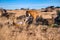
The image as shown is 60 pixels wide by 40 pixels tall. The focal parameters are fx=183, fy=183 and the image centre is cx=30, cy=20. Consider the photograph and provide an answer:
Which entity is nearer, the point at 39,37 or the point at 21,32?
the point at 39,37

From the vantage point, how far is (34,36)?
858 centimetres

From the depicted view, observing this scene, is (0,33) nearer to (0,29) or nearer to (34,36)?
(0,29)

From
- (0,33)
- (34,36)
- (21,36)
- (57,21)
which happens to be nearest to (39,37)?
(34,36)

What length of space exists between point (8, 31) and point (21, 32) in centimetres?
72

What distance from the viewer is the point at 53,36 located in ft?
27.5

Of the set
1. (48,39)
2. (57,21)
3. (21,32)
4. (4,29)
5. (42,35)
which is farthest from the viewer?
(57,21)

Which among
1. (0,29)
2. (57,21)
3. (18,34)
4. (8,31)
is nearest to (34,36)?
(18,34)

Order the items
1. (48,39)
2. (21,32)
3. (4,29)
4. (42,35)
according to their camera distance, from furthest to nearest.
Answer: (4,29) < (21,32) < (42,35) < (48,39)

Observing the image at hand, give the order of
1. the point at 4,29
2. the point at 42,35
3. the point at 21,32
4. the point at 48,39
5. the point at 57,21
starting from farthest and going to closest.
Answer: the point at 57,21 → the point at 4,29 → the point at 21,32 → the point at 42,35 → the point at 48,39

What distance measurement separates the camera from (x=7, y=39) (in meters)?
8.52

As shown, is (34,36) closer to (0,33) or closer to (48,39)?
(48,39)

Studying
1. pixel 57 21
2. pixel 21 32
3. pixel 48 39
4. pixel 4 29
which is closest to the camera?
pixel 48 39

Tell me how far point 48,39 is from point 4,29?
2900 millimetres

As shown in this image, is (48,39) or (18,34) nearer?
(48,39)
